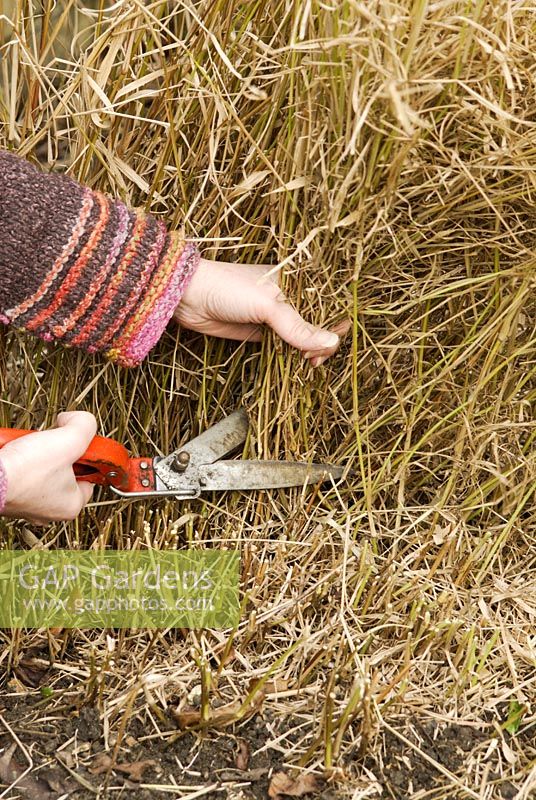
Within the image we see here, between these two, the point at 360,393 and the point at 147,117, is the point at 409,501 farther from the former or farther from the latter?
the point at 147,117

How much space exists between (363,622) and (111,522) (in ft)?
1.20

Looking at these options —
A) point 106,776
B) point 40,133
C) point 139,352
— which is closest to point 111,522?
point 139,352

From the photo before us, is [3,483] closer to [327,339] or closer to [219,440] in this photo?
[219,440]

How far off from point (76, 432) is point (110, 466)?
0.08 metres

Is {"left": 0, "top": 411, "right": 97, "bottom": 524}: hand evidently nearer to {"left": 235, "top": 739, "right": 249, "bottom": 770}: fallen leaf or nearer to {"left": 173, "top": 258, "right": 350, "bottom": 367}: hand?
{"left": 173, "top": 258, "right": 350, "bottom": 367}: hand

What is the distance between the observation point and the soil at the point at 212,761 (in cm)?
98

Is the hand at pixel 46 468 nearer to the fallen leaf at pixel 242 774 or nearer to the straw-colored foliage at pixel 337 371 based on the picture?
the straw-colored foliage at pixel 337 371

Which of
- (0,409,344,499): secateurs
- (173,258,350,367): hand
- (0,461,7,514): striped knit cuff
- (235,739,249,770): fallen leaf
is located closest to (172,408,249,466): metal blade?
(0,409,344,499): secateurs

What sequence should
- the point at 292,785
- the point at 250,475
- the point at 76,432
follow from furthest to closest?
the point at 250,475, the point at 76,432, the point at 292,785

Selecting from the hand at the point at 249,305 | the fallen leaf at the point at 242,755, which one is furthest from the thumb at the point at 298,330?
the fallen leaf at the point at 242,755

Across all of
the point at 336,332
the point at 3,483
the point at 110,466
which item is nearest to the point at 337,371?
the point at 336,332

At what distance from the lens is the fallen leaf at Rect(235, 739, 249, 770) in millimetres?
1003

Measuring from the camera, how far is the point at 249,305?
44.5 inches

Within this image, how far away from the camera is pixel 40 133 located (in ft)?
3.93
